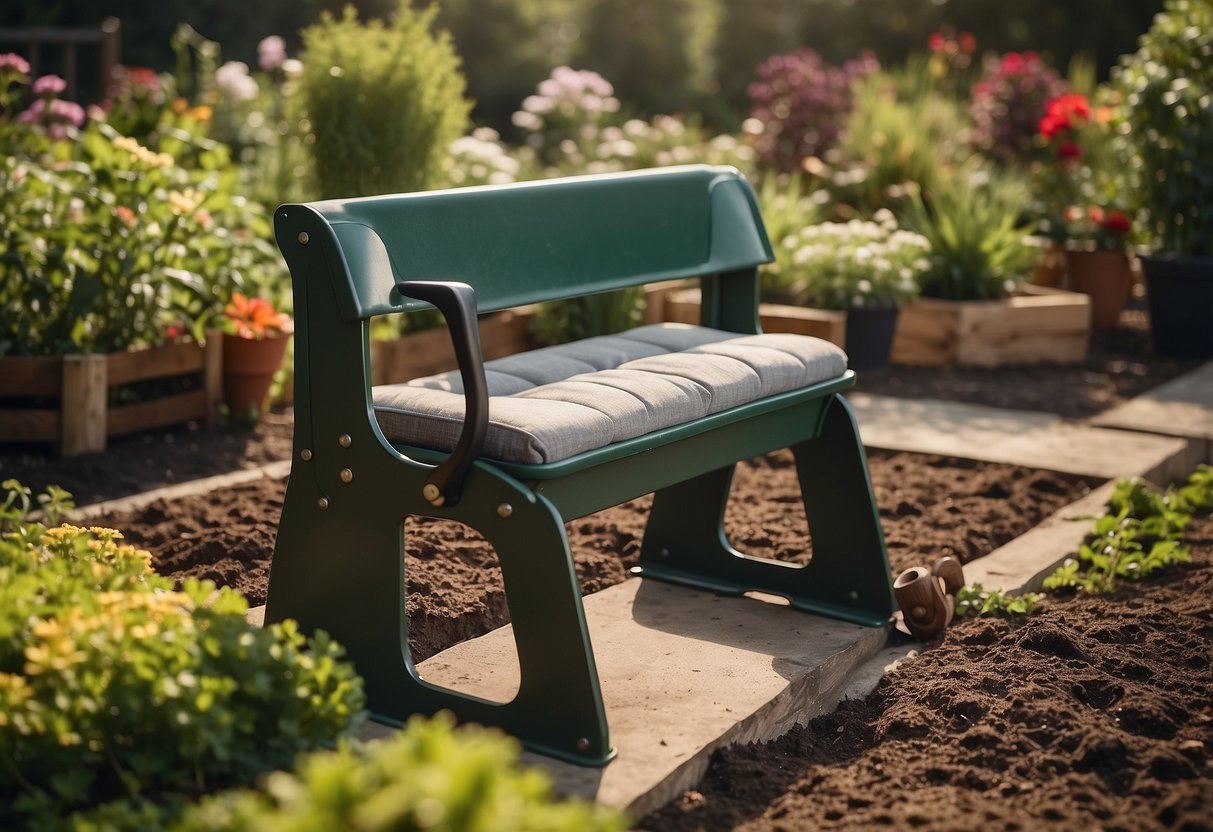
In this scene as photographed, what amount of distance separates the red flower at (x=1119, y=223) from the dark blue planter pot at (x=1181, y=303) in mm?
544

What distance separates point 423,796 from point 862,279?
17.4 ft

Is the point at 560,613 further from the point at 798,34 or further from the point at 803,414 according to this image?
the point at 798,34

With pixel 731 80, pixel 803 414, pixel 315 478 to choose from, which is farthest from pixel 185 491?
pixel 731 80

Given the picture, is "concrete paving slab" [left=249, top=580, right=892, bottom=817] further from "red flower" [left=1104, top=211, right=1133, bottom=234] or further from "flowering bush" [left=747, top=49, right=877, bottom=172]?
"flowering bush" [left=747, top=49, right=877, bottom=172]

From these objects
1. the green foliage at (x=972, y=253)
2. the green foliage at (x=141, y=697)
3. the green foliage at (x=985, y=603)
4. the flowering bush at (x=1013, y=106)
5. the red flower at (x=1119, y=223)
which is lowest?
the green foliage at (x=985, y=603)

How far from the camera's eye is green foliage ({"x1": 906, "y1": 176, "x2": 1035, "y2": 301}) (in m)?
6.95

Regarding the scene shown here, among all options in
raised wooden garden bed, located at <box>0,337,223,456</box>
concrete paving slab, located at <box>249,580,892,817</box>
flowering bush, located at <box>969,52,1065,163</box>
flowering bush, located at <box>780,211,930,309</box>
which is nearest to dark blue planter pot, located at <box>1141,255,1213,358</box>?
flowering bush, located at <box>780,211,930,309</box>

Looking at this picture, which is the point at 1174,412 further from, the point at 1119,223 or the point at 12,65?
the point at 12,65

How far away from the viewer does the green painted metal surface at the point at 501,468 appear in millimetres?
2525

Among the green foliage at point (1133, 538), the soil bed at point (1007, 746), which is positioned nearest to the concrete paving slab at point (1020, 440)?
the green foliage at point (1133, 538)

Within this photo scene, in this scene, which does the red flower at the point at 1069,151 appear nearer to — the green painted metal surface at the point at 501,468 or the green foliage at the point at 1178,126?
the green foliage at the point at 1178,126

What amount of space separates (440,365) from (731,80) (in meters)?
16.9

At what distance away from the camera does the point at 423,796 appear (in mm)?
1528

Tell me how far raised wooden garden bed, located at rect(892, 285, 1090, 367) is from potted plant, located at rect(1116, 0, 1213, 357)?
0.50 m
